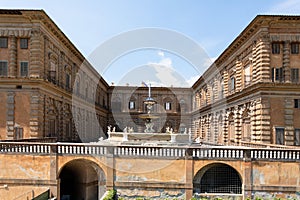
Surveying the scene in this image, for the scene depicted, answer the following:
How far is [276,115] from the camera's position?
24734mm

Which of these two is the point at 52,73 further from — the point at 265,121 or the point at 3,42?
the point at 265,121

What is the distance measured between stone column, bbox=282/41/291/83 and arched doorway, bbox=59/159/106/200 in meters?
18.2

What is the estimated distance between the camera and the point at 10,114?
2486 centimetres

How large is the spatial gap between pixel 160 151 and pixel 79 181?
275 inches

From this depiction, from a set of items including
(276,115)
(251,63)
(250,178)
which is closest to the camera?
(250,178)

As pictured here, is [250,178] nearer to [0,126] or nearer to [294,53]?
[294,53]

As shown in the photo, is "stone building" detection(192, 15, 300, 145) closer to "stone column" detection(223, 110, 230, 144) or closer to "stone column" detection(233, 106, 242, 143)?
"stone column" detection(233, 106, 242, 143)

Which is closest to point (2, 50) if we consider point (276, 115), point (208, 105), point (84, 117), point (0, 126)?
point (0, 126)

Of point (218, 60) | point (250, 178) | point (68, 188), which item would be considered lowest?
point (68, 188)

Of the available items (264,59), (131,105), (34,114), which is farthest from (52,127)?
(131,105)

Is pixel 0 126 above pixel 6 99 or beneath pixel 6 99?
beneath

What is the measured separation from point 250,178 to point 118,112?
155 ft

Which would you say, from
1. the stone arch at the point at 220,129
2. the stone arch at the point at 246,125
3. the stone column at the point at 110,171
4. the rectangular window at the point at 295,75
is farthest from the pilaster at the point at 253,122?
the stone column at the point at 110,171

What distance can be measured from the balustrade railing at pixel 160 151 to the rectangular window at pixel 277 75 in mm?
9640
